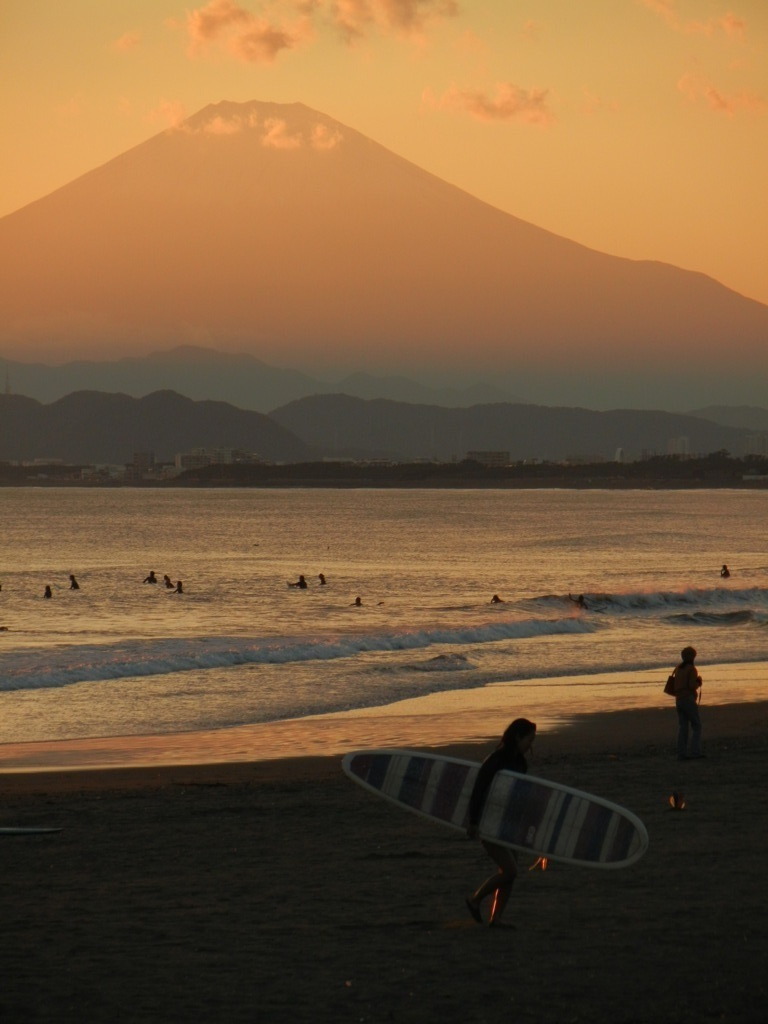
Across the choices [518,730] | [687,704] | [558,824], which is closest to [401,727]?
[687,704]

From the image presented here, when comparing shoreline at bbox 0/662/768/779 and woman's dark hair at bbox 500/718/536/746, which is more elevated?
woman's dark hair at bbox 500/718/536/746

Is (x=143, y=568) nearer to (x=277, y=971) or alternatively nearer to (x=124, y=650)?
(x=124, y=650)

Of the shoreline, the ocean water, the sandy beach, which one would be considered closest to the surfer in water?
the sandy beach

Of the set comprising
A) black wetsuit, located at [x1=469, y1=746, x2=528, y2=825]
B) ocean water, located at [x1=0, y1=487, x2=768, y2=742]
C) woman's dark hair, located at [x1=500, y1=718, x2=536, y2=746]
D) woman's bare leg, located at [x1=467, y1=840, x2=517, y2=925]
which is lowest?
ocean water, located at [x1=0, y1=487, x2=768, y2=742]

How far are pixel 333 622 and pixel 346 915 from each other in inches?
1382

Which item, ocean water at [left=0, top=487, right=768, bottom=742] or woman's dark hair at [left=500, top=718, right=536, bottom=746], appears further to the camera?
ocean water at [left=0, top=487, right=768, bottom=742]

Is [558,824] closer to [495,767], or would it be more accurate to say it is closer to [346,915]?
[495,767]

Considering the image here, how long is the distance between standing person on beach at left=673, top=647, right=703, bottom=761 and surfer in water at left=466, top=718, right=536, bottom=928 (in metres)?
7.85

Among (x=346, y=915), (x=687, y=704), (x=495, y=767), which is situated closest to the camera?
(x=495, y=767)

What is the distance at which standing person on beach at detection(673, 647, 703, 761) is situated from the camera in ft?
54.7

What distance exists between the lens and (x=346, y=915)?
9.56 m

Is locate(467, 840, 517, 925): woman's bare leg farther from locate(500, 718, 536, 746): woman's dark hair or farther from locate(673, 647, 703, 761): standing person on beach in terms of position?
locate(673, 647, 703, 761): standing person on beach

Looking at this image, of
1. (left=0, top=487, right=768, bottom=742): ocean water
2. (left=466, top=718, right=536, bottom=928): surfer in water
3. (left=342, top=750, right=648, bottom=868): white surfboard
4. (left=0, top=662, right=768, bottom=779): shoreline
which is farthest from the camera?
(left=0, top=487, right=768, bottom=742): ocean water

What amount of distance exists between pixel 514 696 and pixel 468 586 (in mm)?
38203
